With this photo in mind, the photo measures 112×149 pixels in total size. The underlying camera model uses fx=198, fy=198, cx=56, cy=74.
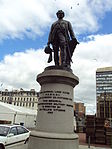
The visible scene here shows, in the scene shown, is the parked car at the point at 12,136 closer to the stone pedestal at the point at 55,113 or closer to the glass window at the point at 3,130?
the glass window at the point at 3,130

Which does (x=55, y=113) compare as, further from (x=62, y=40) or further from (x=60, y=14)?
(x=60, y=14)

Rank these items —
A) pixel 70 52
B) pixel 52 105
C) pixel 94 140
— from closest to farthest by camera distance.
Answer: pixel 52 105, pixel 70 52, pixel 94 140

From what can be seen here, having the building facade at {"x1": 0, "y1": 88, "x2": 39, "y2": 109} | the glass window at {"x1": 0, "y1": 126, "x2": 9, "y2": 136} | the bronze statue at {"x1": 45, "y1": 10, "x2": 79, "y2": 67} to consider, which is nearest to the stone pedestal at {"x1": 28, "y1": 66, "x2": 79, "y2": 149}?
the bronze statue at {"x1": 45, "y1": 10, "x2": 79, "y2": 67}

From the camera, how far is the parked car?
29.9ft

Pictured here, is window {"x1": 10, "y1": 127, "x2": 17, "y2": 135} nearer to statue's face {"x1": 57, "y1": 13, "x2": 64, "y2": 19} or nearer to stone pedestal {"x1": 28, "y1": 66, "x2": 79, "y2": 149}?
stone pedestal {"x1": 28, "y1": 66, "x2": 79, "y2": 149}

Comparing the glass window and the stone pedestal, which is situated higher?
the stone pedestal

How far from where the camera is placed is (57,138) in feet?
19.9

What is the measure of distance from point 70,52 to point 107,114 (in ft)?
278

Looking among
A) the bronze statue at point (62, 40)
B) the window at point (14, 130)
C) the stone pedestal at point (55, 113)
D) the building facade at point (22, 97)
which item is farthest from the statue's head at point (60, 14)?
the building facade at point (22, 97)

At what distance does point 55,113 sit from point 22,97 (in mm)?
114264

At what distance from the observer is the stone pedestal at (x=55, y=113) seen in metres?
6.11

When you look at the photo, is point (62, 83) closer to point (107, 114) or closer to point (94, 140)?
point (94, 140)

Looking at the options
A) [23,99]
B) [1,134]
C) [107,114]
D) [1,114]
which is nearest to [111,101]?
[107,114]

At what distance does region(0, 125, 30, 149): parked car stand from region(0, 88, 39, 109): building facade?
102 m
